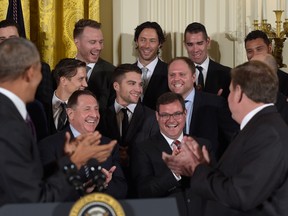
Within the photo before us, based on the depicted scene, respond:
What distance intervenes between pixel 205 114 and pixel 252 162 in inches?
77.6

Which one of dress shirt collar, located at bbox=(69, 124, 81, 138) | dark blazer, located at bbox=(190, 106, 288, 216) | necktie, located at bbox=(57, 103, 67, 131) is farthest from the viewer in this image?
necktie, located at bbox=(57, 103, 67, 131)

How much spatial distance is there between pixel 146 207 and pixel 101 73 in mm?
2634

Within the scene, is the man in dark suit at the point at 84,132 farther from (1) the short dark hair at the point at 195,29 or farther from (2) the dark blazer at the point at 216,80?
(1) the short dark hair at the point at 195,29

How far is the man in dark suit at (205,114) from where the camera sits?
4910 millimetres

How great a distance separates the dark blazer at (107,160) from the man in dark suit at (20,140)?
1.20 m

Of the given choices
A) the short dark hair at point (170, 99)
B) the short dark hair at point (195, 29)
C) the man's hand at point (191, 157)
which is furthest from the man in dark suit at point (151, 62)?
the man's hand at point (191, 157)

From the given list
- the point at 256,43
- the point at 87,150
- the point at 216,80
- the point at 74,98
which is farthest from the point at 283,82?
the point at 87,150

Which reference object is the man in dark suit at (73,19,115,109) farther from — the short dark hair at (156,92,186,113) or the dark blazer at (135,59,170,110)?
the short dark hair at (156,92,186,113)

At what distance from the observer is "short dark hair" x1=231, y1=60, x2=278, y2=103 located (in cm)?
309

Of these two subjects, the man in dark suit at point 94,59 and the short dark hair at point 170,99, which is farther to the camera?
the man in dark suit at point 94,59

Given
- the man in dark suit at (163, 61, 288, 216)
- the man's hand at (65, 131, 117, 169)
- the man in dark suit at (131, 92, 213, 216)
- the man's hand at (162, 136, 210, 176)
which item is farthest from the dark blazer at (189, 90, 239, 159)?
the man's hand at (65, 131, 117, 169)

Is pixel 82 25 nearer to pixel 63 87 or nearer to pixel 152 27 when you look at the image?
pixel 152 27

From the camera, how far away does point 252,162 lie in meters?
2.96

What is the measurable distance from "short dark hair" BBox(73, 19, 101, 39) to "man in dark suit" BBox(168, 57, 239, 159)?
699 mm
